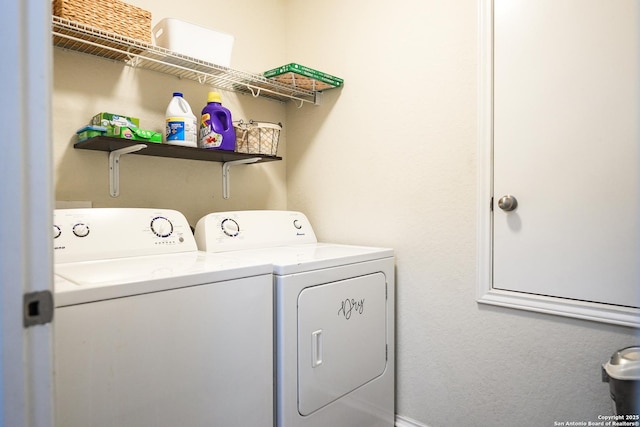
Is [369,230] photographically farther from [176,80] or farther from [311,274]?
[176,80]

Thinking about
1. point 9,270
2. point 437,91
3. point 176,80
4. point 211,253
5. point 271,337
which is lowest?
point 271,337

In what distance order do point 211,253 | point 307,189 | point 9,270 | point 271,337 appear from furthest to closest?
point 307,189, point 211,253, point 271,337, point 9,270

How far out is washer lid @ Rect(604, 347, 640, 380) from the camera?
1.09m

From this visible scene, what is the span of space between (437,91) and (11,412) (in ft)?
5.81

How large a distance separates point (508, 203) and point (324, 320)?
0.88m

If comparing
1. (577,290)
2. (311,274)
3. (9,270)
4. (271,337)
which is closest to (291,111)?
(311,274)

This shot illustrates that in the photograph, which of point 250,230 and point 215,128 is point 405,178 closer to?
point 250,230

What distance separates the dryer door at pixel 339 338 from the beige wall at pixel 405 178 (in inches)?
8.6

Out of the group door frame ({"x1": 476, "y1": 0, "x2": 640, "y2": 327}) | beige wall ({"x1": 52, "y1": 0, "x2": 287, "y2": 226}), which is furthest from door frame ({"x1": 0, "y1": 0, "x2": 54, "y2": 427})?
door frame ({"x1": 476, "y1": 0, "x2": 640, "y2": 327})

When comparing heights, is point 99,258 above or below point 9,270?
below

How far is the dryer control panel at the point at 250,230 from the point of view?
173cm

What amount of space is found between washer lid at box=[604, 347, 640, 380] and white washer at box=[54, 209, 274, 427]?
3.50 feet

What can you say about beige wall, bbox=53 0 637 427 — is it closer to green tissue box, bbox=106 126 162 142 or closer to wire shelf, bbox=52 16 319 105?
wire shelf, bbox=52 16 319 105

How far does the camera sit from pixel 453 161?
169 centimetres
